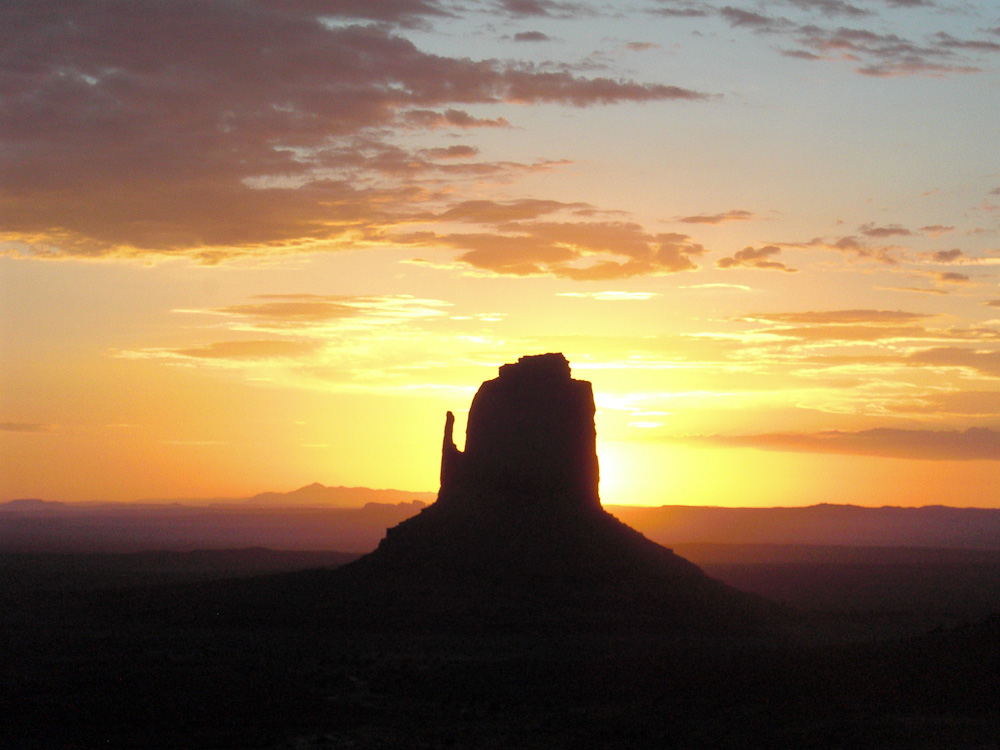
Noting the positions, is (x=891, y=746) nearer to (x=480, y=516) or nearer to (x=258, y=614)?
(x=480, y=516)

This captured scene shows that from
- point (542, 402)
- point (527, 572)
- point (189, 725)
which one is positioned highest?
point (542, 402)

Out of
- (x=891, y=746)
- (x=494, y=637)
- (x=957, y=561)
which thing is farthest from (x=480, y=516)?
(x=957, y=561)

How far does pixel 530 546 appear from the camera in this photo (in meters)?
58.5

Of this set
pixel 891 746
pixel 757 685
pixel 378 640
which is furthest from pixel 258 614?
pixel 891 746

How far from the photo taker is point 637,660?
161 feet

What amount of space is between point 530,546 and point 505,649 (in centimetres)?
758

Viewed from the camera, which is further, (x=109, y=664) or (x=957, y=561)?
(x=957, y=561)

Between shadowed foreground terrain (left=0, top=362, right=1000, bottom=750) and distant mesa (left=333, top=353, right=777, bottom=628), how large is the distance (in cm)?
12

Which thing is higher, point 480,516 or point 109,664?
point 480,516

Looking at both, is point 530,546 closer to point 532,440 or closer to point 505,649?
point 532,440

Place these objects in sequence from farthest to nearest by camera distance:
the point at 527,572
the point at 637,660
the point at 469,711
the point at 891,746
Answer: the point at 527,572
the point at 637,660
the point at 469,711
the point at 891,746

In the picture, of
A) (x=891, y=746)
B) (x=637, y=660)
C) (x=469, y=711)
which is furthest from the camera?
(x=637, y=660)

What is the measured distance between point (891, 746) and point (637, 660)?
16321mm

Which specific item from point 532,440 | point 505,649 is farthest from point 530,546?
point 505,649
